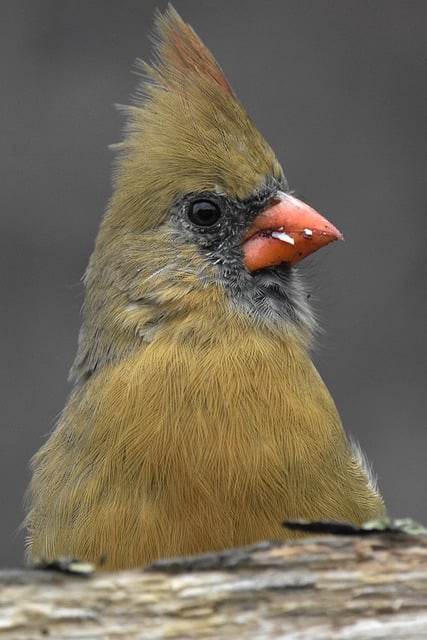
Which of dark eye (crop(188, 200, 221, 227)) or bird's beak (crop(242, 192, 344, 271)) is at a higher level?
dark eye (crop(188, 200, 221, 227))

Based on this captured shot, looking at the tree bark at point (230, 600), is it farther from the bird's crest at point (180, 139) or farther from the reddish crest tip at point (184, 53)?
the reddish crest tip at point (184, 53)

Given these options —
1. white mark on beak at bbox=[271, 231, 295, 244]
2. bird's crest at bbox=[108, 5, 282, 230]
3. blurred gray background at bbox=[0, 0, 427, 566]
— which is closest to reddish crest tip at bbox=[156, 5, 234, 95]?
bird's crest at bbox=[108, 5, 282, 230]

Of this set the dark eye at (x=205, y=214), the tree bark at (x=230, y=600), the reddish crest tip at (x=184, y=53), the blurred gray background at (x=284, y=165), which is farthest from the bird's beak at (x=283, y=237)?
the blurred gray background at (x=284, y=165)

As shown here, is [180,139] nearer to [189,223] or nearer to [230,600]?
[189,223]

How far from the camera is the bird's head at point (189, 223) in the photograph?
343 centimetres

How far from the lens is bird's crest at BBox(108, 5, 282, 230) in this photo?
3547 mm

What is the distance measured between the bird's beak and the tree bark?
1464 mm

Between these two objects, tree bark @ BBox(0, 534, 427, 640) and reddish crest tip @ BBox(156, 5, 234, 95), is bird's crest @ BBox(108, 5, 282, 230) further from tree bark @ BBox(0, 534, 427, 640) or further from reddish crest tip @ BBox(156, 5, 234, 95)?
tree bark @ BBox(0, 534, 427, 640)

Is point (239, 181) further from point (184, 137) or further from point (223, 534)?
point (223, 534)

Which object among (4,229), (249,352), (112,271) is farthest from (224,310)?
(4,229)

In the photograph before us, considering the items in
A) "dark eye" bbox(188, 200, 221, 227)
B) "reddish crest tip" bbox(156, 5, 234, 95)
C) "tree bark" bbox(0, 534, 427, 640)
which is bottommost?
"tree bark" bbox(0, 534, 427, 640)

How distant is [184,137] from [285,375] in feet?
2.64

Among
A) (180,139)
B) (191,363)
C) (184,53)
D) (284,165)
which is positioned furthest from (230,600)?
(284,165)

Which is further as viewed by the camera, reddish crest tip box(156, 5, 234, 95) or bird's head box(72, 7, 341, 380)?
reddish crest tip box(156, 5, 234, 95)
